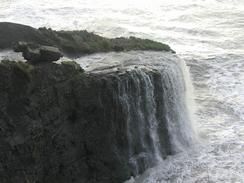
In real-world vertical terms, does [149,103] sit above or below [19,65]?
below

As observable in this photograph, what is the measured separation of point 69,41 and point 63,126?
5.18 meters

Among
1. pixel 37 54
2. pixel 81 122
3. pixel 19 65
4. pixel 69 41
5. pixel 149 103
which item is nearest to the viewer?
pixel 19 65

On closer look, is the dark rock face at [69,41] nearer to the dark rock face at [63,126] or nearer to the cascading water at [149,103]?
the cascading water at [149,103]

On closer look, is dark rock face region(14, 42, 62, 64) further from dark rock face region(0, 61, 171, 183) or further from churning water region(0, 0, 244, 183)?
churning water region(0, 0, 244, 183)

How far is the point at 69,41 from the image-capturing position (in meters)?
19.6

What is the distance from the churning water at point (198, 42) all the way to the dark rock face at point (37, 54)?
15.1 ft

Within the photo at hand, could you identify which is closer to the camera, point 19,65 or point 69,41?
point 19,65

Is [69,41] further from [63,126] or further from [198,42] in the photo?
[198,42]

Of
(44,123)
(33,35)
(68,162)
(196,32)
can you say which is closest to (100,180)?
(68,162)

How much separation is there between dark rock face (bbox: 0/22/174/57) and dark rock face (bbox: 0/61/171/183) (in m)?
3.11

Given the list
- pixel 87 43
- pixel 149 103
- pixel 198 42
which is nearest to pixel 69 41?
pixel 87 43

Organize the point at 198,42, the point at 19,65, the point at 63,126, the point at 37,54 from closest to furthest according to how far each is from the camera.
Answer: the point at 19,65 → the point at 63,126 → the point at 37,54 → the point at 198,42

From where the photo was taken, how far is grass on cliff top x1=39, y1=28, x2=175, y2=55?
753 inches

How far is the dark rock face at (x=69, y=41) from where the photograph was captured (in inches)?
720
